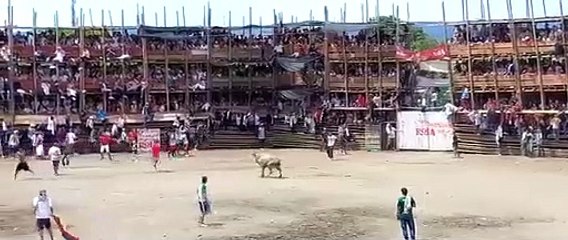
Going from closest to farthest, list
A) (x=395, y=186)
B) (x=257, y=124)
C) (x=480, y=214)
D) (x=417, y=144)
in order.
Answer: (x=480, y=214) → (x=395, y=186) → (x=417, y=144) → (x=257, y=124)

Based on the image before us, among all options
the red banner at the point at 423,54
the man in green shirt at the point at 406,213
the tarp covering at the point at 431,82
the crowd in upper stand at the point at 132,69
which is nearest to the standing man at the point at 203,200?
the man in green shirt at the point at 406,213

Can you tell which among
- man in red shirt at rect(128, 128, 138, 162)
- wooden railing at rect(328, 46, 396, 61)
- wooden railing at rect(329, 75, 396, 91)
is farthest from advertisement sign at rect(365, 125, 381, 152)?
man in red shirt at rect(128, 128, 138, 162)

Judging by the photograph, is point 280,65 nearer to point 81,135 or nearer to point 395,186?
point 81,135

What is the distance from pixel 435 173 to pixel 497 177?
2.89m

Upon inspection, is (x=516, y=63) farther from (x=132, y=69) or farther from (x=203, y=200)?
(x=203, y=200)

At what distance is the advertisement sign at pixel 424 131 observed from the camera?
165 feet

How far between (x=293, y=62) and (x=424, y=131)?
10.2 meters

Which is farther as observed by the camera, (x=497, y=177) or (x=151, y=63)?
(x=151, y=63)

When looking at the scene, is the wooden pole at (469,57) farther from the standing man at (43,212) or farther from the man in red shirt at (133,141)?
the standing man at (43,212)

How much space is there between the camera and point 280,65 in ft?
191

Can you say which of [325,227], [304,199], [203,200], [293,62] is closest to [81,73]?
[293,62]

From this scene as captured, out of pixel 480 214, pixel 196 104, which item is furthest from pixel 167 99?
pixel 480 214

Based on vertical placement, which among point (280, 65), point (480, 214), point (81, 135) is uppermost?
point (280, 65)

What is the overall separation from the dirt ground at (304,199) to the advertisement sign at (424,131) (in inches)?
186
